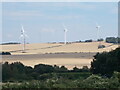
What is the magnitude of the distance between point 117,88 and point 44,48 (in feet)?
381

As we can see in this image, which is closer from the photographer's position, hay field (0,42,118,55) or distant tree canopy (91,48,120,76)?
distant tree canopy (91,48,120,76)

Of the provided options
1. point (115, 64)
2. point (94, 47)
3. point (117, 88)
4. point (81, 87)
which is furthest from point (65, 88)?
point (94, 47)

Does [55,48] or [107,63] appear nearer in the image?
[107,63]

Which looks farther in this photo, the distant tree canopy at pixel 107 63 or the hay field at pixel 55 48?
the hay field at pixel 55 48

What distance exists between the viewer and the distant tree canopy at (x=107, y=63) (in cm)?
5242

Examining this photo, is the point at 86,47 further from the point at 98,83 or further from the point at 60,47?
the point at 98,83

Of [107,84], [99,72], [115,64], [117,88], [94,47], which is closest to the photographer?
[117,88]

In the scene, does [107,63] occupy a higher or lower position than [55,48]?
lower

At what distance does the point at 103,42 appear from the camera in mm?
140625

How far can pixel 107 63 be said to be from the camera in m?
54.4

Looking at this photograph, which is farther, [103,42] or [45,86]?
[103,42]

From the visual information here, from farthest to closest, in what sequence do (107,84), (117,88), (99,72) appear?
(99,72)
(107,84)
(117,88)

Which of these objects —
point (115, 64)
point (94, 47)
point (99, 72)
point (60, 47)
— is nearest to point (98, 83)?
point (115, 64)

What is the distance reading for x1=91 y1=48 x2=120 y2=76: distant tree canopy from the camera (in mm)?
52419
